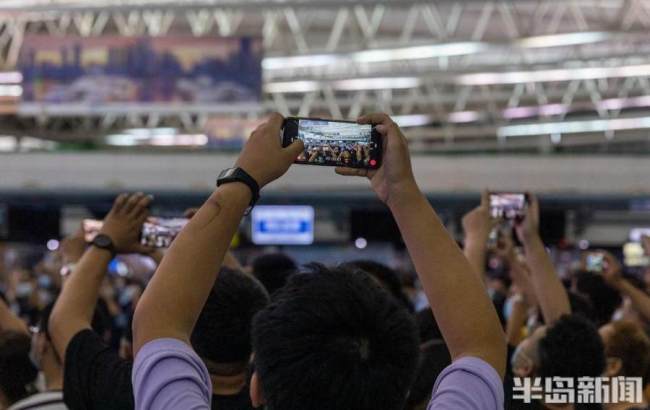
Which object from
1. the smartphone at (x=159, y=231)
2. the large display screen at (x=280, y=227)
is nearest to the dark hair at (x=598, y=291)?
the smartphone at (x=159, y=231)

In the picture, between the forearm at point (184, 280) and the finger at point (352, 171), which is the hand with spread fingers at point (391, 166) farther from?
the forearm at point (184, 280)

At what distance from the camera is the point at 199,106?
2012cm

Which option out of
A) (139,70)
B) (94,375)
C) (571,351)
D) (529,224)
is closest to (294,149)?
(94,375)

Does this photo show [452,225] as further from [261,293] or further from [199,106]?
[261,293]

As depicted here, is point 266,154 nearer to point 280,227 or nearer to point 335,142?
point 335,142

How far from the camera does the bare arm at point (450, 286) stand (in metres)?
2.18

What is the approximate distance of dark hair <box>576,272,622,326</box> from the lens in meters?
7.48

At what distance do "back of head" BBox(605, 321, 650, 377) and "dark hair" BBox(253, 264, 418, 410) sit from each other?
9.10ft

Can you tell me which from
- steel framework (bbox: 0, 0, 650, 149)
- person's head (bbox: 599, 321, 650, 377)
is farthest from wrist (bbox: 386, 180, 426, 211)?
steel framework (bbox: 0, 0, 650, 149)

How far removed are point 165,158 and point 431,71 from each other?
30.2 ft

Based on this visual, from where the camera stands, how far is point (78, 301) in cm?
332

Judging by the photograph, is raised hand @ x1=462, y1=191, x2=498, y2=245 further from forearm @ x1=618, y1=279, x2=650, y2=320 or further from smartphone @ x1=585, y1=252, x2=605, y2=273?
smartphone @ x1=585, y1=252, x2=605, y2=273

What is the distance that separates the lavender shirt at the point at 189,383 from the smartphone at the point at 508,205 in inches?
92.2

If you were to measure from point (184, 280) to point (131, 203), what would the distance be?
146 centimetres
